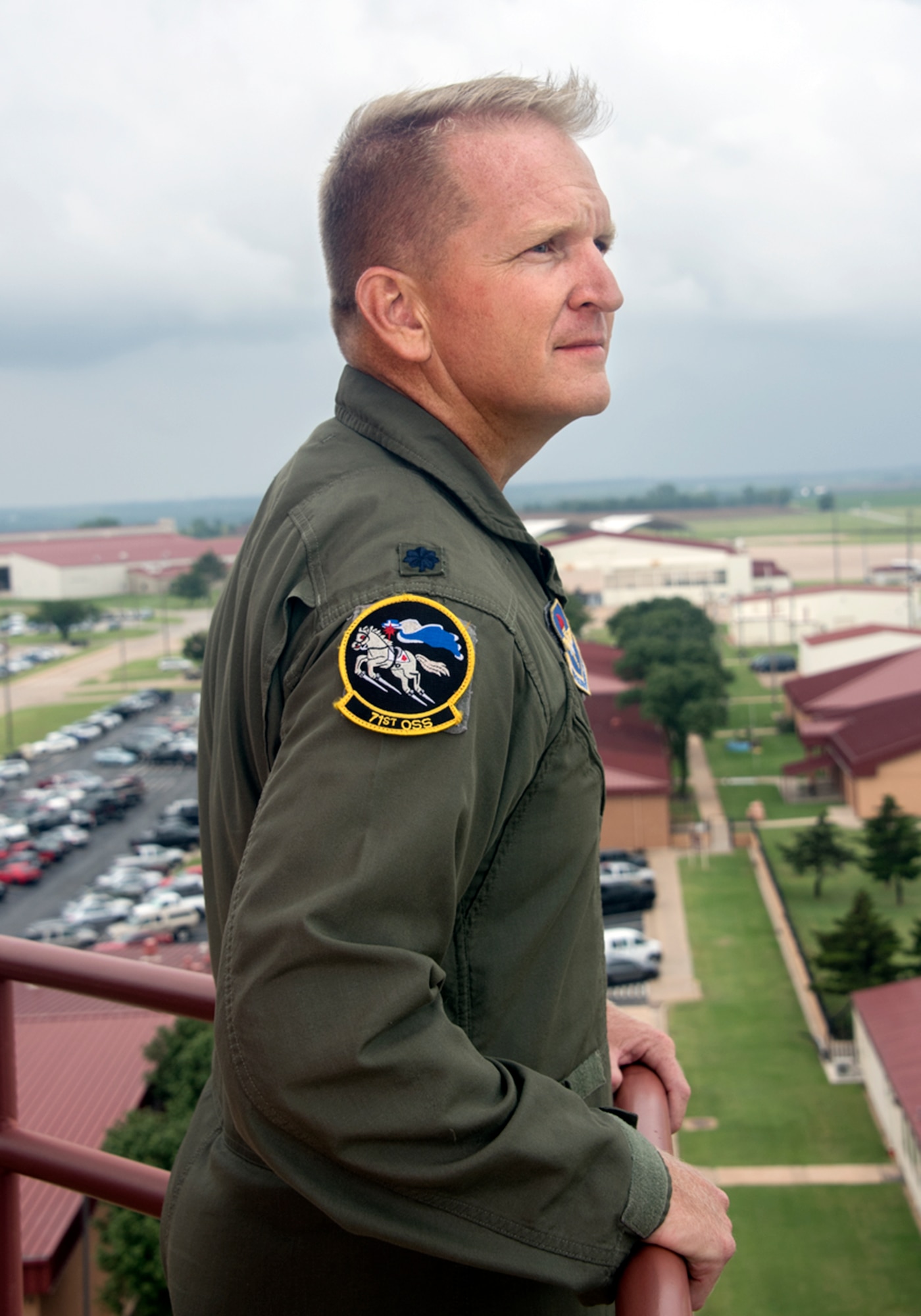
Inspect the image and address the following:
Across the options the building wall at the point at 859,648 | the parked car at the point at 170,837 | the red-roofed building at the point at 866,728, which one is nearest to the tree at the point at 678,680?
the red-roofed building at the point at 866,728

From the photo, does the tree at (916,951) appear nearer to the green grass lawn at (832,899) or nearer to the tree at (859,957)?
the tree at (859,957)

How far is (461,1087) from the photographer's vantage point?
Result: 0.56 meters

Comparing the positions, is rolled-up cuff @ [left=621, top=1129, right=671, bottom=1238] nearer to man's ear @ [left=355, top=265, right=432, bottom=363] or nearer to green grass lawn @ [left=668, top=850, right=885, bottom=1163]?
man's ear @ [left=355, top=265, right=432, bottom=363]

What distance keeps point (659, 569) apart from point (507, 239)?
97.5 ft

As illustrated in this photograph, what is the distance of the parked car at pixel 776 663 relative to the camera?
23078mm

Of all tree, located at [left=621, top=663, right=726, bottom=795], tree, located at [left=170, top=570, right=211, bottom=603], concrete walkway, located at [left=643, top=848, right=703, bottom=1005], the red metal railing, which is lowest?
concrete walkway, located at [left=643, top=848, right=703, bottom=1005]

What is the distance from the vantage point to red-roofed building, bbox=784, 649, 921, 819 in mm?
13602

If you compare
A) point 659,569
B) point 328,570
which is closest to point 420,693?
point 328,570

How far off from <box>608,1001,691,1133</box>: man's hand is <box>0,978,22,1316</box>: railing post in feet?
1.69

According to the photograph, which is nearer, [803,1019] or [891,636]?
[803,1019]

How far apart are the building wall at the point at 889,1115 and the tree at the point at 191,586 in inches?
1055

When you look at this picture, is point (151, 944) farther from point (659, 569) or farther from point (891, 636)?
point (659, 569)

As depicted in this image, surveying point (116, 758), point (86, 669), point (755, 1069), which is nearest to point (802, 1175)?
point (755, 1069)

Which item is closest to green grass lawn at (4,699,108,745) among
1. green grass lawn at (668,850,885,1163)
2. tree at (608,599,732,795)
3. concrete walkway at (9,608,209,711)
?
concrete walkway at (9,608,209,711)
